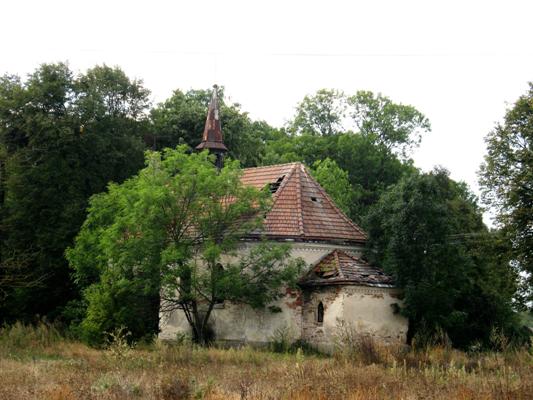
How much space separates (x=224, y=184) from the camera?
2683cm

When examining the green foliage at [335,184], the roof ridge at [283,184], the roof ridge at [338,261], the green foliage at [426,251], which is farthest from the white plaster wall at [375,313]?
the green foliage at [335,184]

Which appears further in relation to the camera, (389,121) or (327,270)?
(389,121)

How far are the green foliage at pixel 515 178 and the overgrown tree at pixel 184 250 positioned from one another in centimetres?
871

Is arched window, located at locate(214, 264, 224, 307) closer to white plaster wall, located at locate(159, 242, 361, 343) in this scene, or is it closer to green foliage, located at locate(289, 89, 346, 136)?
white plaster wall, located at locate(159, 242, 361, 343)

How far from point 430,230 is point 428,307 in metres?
2.79

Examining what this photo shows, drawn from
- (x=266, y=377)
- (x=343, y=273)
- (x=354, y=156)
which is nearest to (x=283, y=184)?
(x=343, y=273)

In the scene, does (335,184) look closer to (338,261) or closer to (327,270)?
(338,261)

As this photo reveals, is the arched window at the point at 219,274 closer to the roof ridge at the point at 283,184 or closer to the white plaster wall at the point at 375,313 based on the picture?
the roof ridge at the point at 283,184

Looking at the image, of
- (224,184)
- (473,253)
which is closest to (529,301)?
(473,253)

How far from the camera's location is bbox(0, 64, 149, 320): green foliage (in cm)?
3547

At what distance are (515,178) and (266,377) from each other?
17544mm

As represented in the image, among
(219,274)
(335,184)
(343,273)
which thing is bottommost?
(219,274)

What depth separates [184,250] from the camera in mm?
26047

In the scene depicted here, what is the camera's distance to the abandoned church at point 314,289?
2648 centimetres
